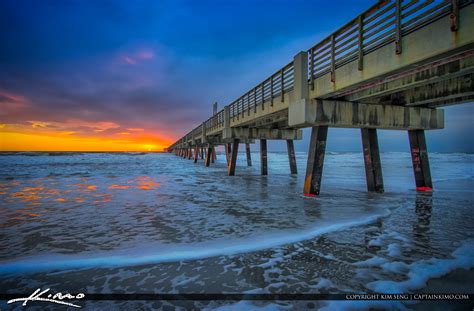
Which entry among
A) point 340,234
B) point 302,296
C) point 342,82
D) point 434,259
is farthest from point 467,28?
point 302,296

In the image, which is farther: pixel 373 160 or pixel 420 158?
pixel 420 158

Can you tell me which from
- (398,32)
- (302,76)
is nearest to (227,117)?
(302,76)

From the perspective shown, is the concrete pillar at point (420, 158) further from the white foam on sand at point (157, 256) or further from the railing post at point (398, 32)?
the white foam on sand at point (157, 256)

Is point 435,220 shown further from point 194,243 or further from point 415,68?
point 194,243

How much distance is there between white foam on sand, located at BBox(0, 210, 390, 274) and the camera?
365 centimetres

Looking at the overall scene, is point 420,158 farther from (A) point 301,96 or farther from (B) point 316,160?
(A) point 301,96

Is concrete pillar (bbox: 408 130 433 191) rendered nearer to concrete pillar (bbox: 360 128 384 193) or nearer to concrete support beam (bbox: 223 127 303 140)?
concrete pillar (bbox: 360 128 384 193)

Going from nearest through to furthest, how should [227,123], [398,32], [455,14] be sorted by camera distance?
[455,14], [398,32], [227,123]

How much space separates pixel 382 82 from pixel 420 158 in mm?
6154

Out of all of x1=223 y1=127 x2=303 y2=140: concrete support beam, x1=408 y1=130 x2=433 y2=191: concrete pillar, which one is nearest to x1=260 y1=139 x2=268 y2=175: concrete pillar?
x1=223 y1=127 x2=303 y2=140: concrete support beam

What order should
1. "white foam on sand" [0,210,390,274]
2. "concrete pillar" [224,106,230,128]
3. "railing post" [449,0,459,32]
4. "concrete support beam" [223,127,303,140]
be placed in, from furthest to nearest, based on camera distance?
1. "concrete pillar" [224,106,230,128]
2. "concrete support beam" [223,127,303,140]
3. "railing post" [449,0,459,32]
4. "white foam on sand" [0,210,390,274]

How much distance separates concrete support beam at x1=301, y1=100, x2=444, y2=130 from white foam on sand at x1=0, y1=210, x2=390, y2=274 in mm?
5680

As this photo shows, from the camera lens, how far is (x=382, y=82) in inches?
281

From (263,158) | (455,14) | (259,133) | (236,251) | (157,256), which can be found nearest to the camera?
(157,256)
